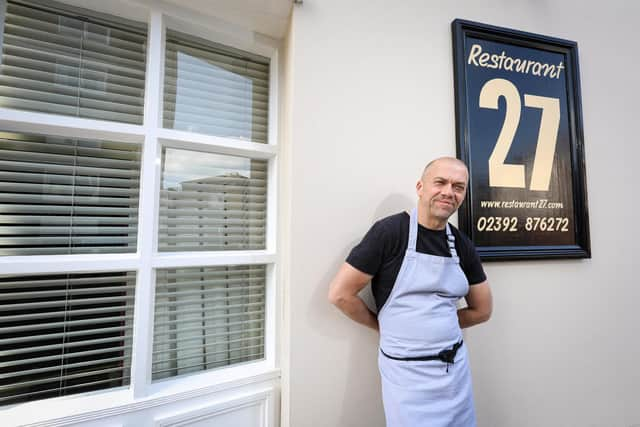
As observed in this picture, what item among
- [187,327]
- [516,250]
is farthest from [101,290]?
[516,250]

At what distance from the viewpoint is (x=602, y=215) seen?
1507mm

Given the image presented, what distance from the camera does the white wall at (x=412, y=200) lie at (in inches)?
41.9

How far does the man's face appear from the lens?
906mm

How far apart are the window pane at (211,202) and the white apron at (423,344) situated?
70cm

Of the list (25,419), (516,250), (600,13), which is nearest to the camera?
(25,419)

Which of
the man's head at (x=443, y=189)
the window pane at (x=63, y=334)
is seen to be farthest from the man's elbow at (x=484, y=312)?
the window pane at (x=63, y=334)

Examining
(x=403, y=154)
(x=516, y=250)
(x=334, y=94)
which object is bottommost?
(x=516, y=250)

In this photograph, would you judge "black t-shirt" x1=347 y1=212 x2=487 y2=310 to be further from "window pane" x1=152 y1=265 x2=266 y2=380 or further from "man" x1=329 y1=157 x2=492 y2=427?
"window pane" x1=152 y1=265 x2=266 y2=380

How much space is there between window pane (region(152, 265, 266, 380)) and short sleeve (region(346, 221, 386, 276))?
553 millimetres

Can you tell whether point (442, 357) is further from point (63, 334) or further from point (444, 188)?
point (63, 334)

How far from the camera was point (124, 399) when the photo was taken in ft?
3.08

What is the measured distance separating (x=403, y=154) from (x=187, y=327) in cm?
125

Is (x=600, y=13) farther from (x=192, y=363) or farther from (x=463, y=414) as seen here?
(x=192, y=363)

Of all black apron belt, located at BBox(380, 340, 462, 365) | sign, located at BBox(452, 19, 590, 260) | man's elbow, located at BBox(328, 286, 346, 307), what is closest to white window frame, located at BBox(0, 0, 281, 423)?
man's elbow, located at BBox(328, 286, 346, 307)
